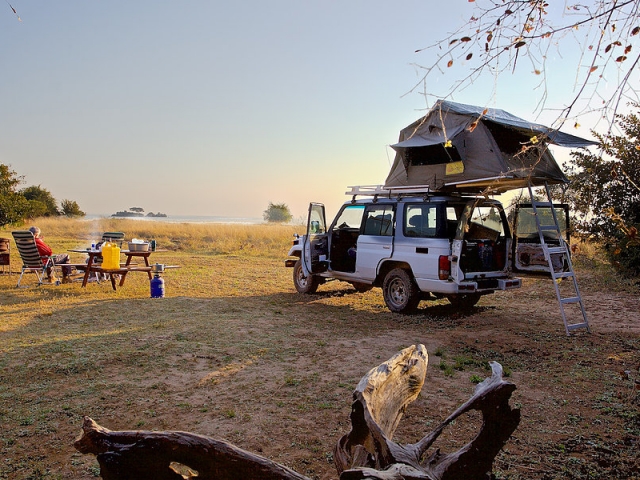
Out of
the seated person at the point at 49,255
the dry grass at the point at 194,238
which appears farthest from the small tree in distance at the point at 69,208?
the seated person at the point at 49,255

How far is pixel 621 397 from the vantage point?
4.82m

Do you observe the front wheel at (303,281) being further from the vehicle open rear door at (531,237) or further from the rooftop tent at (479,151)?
the vehicle open rear door at (531,237)

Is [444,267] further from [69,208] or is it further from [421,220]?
[69,208]

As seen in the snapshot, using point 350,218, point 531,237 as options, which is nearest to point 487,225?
point 531,237

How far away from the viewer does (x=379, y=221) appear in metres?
9.13

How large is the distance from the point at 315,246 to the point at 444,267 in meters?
2.91

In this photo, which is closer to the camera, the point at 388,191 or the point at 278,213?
the point at 388,191

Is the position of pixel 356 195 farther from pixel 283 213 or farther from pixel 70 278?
pixel 283 213

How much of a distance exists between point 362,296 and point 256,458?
9.09m

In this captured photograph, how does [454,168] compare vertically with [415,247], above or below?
above

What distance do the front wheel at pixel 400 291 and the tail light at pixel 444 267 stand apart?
71cm

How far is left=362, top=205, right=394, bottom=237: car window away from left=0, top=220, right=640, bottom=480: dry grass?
57.2 inches

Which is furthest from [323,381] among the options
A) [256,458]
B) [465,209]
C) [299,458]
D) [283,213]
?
[283,213]

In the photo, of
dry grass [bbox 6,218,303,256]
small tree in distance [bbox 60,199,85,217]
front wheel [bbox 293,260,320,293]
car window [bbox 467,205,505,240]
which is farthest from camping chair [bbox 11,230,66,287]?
small tree in distance [bbox 60,199,85,217]
